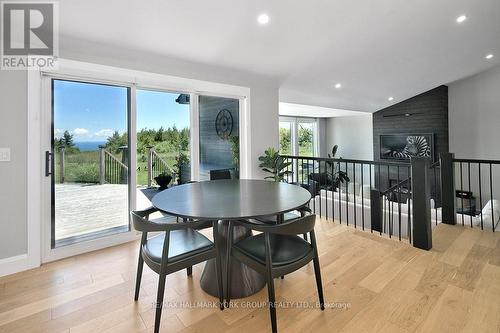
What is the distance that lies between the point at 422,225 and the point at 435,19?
2.91m

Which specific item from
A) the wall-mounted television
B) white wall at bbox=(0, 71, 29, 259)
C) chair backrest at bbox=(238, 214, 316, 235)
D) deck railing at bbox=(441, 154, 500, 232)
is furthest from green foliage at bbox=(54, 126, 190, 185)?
the wall-mounted television

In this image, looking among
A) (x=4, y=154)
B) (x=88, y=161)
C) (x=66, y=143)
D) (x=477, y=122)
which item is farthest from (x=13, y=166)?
(x=477, y=122)

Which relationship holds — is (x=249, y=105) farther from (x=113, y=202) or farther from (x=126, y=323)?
(x=126, y=323)

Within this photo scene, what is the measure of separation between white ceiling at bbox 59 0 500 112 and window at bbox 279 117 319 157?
135 inches

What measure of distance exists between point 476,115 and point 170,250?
8.22 metres

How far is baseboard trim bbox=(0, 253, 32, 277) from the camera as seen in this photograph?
229cm

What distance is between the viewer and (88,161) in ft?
9.36

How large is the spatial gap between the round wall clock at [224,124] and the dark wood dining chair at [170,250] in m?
2.25

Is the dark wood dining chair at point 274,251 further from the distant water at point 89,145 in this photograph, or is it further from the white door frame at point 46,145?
the distant water at point 89,145

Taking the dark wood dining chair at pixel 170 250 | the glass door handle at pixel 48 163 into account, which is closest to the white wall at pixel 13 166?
the glass door handle at pixel 48 163

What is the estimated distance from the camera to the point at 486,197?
6469 millimetres

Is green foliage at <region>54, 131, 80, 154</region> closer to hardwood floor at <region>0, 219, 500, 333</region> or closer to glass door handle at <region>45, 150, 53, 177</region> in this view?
glass door handle at <region>45, 150, 53, 177</region>

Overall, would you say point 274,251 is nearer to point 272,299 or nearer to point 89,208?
point 272,299

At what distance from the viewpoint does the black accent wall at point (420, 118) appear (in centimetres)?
705
